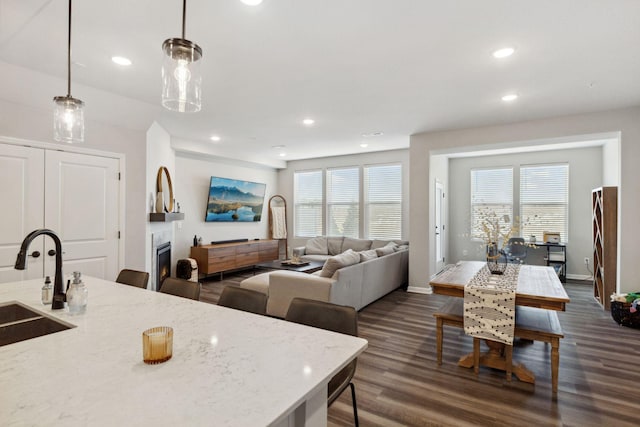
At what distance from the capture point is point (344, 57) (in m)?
2.84

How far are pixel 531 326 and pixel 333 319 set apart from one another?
1.92 meters

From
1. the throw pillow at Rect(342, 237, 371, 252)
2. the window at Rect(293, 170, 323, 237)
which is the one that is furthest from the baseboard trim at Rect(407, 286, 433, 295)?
the window at Rect(293, 170, 323, 237)

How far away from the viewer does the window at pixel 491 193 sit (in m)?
7.16

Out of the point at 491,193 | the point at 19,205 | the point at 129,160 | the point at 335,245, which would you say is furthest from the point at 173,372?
the point at 491,193

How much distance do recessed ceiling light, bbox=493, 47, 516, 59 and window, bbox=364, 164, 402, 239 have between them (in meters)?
4.43

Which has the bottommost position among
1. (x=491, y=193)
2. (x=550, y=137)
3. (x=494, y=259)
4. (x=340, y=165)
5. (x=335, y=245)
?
(x=335, y=245)

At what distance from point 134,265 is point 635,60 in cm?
576

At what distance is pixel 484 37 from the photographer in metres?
2.49

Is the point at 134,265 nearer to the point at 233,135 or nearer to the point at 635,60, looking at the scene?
the point at 233,135

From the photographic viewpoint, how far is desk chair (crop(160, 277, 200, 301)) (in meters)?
2.29

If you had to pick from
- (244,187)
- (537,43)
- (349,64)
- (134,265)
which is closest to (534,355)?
(537,43)

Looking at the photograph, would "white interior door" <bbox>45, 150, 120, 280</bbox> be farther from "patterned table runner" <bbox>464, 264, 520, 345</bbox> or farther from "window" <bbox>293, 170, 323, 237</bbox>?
"window" <bbox>293, 170, 323, 237</bbox>

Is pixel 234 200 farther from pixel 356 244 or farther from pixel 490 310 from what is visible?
pixel 490 310

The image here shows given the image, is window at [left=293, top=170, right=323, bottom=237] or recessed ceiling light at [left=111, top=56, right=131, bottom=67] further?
window at [left=293, top=170, right=323, bottom=237]
